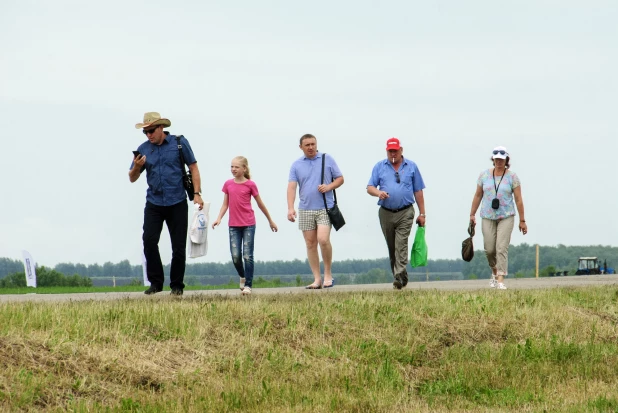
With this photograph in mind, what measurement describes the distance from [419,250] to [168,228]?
186 inches

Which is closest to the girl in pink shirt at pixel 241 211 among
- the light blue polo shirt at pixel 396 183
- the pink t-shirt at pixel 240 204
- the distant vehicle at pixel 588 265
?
the pink t-shirt at pixel 240 204

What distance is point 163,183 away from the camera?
1354 centimetres

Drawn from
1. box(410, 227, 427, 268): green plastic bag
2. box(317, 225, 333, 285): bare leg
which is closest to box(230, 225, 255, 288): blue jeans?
box(317, 225, 333, 285): bare leg

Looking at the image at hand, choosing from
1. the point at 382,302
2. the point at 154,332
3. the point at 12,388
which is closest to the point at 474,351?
the point at 382,302

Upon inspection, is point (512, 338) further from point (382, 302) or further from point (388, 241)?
point (388, 241)

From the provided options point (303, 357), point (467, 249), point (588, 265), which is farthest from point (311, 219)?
point (588, 265)

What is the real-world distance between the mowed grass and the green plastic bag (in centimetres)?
388

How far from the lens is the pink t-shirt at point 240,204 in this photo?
15.5 m

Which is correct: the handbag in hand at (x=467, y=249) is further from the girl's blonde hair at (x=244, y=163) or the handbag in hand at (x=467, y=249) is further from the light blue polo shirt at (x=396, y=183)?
the girl's blonde hair at (x=244, y=163)

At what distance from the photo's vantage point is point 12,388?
325 inches

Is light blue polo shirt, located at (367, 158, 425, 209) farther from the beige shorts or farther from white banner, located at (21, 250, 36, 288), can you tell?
white banner, located at (21, 250, 36, 288)

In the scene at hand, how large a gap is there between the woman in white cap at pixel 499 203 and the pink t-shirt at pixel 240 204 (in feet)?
12.2

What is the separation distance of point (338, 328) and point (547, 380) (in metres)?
2.38

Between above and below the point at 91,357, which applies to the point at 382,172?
above
